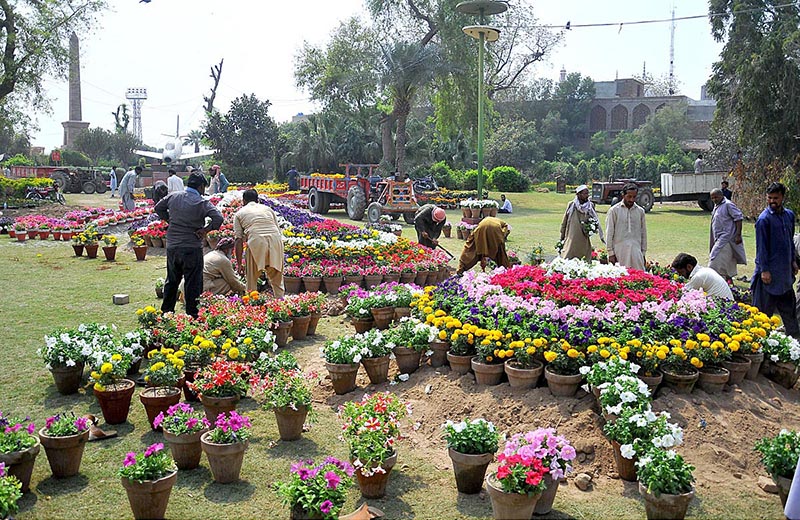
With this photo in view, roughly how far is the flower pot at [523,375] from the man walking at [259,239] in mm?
4413

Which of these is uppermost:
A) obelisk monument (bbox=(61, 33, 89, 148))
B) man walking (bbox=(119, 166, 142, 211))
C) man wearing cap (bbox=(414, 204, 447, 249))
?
obelisk monument (bbox=(61, 33, 89, 148))

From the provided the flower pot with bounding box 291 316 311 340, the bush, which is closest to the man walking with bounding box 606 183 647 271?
the flower pot with bounding box 291 316 311 340

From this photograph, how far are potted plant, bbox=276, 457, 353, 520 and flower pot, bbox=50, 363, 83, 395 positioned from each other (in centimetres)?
320

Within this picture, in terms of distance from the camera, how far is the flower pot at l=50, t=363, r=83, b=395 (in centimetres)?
619

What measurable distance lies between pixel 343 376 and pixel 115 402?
73.2 inches

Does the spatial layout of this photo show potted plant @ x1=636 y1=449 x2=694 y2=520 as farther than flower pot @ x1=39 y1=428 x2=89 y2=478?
No

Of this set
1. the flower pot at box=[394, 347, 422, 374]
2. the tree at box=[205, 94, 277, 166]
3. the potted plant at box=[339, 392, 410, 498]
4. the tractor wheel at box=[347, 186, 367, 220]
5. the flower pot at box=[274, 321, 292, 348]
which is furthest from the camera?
the tree at box=[205, 94, 277, 166]

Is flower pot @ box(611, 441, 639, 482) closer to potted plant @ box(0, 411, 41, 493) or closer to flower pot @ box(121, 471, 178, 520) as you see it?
flower pot @ box(121, 471, 178, 520)

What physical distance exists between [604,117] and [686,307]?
6318cm

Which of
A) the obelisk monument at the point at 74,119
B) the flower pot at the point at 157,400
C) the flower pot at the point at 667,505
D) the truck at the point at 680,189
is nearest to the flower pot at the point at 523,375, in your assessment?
the flower pot at the point at 667,505

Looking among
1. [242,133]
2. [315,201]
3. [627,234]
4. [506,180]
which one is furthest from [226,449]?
[242,133]

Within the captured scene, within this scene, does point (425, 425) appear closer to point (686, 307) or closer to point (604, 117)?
point (686, 307)

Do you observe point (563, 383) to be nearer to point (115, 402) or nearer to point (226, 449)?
point (226, 449)

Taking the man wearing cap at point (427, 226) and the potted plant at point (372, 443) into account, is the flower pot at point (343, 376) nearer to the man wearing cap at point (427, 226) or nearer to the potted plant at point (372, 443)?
the potted plant at point (372, 443)
